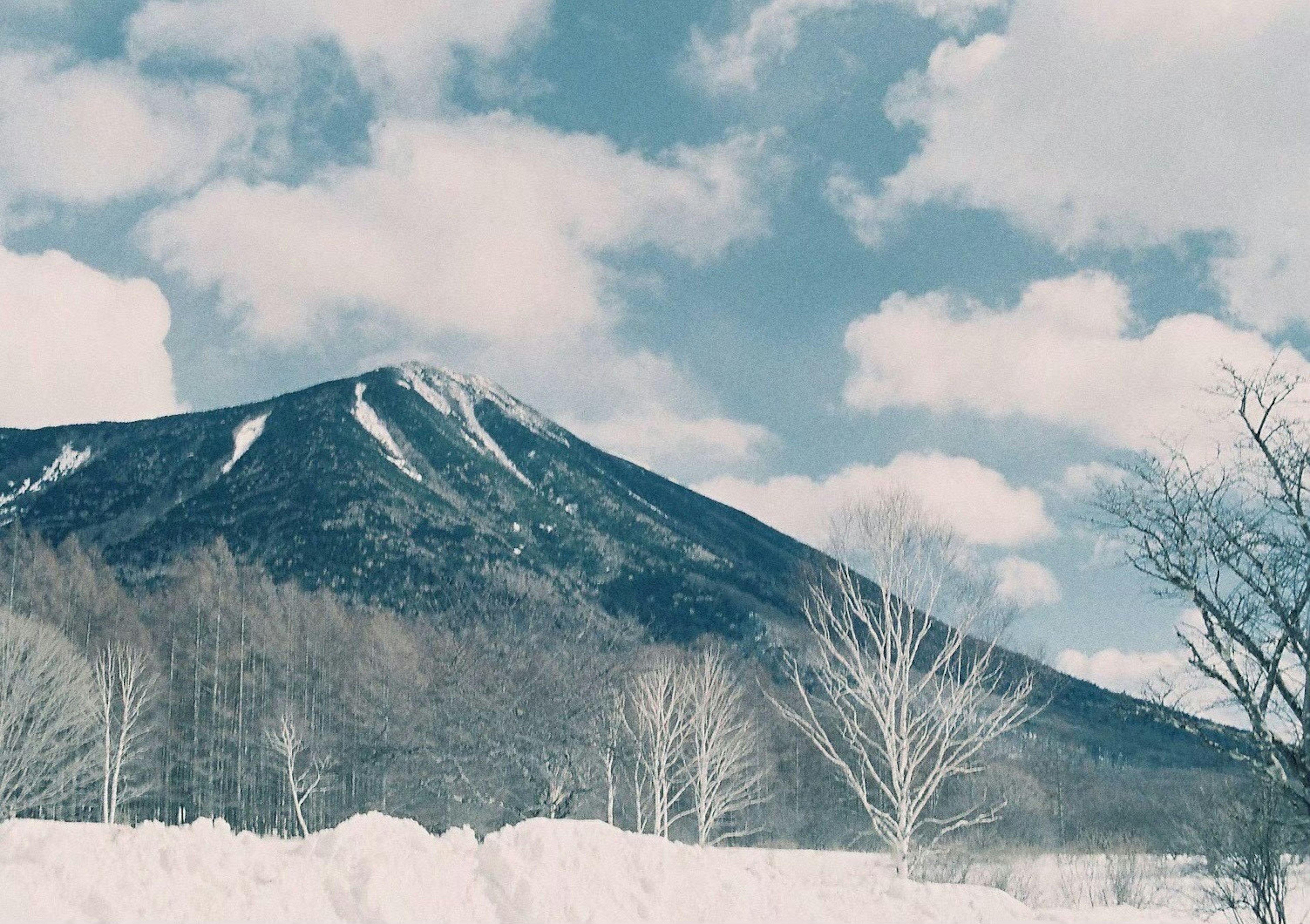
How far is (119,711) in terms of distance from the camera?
6306 cm

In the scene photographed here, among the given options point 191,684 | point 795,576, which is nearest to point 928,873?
point 795,576

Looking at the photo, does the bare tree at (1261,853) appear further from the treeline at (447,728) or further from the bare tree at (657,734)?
the bare tree at (657,734)

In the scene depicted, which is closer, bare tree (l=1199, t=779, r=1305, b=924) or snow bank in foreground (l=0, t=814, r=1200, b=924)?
snow bank in foreground (l=0, t=814, r=1200, b=924)

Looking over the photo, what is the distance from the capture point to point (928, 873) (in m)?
31.2

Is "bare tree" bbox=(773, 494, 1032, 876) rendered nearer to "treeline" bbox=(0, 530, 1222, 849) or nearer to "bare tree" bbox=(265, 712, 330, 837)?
"treeline" bbox=(0, 530, 1222, 849)

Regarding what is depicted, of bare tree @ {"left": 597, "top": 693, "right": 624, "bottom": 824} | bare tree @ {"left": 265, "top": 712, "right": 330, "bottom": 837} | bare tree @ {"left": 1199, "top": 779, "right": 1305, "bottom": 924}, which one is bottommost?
bare tree @ {"left": 265, "top": 712, "right": 330, "bottom": 837}

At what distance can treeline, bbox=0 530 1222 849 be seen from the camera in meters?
47.3

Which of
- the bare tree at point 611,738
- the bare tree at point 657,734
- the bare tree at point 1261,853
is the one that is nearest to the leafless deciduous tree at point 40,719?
the bare tree at point 611,738

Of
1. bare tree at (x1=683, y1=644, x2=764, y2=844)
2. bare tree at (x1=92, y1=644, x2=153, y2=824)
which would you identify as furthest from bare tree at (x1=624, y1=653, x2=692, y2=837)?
bare tree at (x1=92, y1=644, x2=153, y2=824)

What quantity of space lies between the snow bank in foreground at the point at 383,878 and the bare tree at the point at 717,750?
29309 mm

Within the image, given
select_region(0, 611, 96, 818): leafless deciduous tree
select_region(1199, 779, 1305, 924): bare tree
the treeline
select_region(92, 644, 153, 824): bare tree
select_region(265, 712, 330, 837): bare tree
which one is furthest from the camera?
select_region(265, 712, 330, 837): bare tree

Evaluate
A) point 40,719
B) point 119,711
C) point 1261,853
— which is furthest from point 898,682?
point 119,711

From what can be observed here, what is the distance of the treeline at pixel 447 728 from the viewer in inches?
1864

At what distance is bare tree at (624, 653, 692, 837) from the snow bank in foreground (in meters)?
28.5
